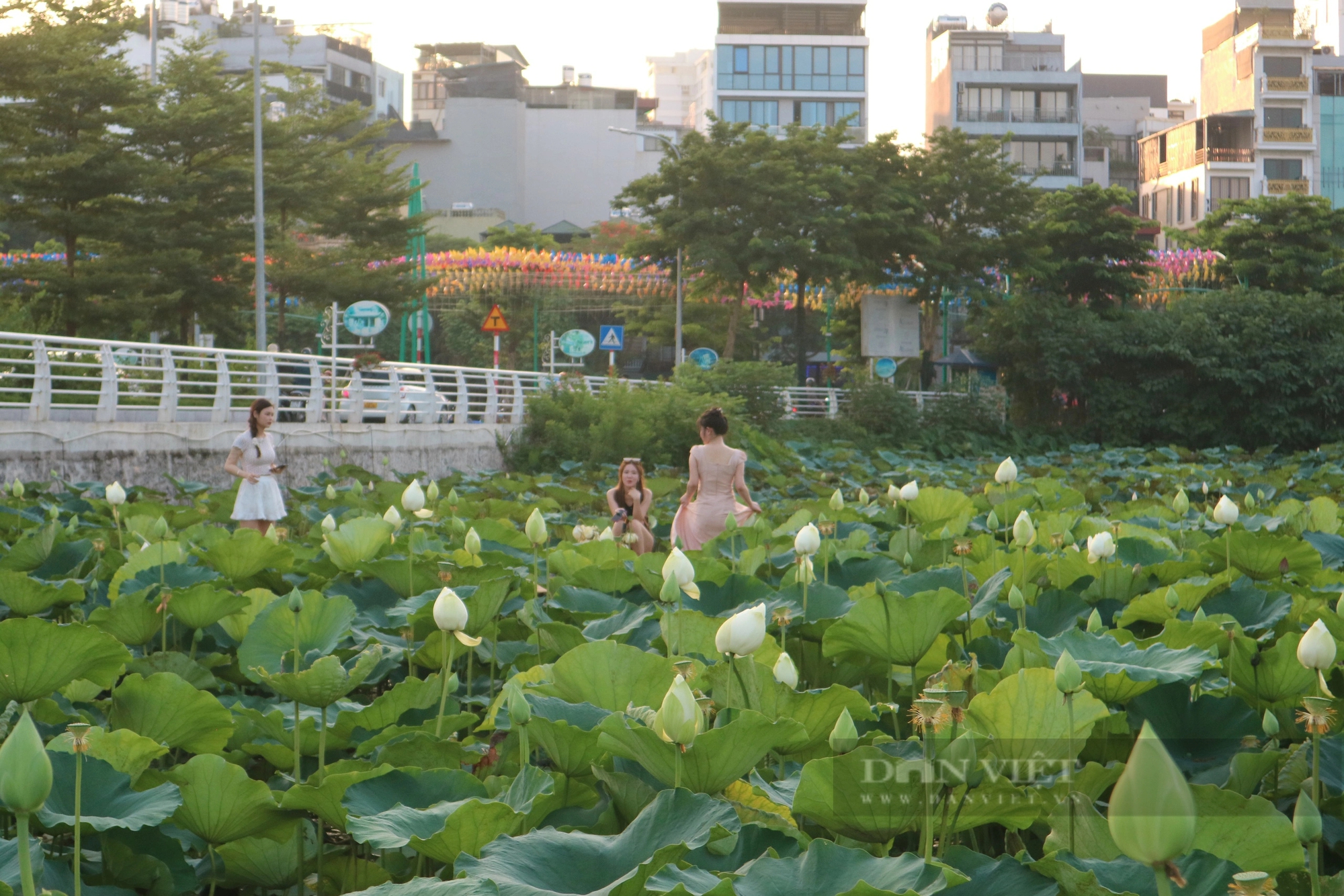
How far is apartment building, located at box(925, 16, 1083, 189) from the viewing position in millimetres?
58312

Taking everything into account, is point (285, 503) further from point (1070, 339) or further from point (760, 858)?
point (1070, 339)

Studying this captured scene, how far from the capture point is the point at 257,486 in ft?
25.3

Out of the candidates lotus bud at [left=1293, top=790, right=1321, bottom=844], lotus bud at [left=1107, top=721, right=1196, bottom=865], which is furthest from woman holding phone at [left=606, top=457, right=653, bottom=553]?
lotus bud at [left=1107, top=721, right=1196, bottom=865]

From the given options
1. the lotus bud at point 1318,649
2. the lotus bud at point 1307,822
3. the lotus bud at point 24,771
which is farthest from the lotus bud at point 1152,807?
the lotus bud at point 1318,649

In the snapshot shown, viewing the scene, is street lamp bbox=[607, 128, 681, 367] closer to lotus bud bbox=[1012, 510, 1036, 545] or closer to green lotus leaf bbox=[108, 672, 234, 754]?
lotus bud bbox=[1012, 510, 1036, 545]

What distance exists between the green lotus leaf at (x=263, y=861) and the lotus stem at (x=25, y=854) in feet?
1.89

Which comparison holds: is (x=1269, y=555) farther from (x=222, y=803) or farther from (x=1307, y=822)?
(x=222, y=803)

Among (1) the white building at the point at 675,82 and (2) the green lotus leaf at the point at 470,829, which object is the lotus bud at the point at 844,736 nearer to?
(2) the green lotus leaf at the point at 470,829

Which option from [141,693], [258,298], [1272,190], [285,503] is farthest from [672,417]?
[1272,190]

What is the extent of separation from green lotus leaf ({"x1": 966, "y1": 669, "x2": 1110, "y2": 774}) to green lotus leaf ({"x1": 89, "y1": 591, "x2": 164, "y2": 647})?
190cm

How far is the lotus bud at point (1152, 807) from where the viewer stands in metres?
0.91

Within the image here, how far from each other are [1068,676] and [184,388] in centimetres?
1871

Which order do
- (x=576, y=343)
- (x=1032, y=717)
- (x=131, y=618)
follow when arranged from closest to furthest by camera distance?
(x=1032, y=717), (x=131, y=618), (x=576, y=343)

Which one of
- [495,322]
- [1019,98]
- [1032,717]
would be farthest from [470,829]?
[1019,98]
